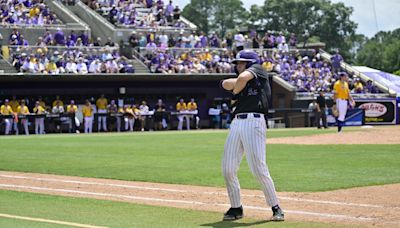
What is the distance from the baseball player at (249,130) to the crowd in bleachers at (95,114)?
28.9m

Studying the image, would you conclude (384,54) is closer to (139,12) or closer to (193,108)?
(139,12)

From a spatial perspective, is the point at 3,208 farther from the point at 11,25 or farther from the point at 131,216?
the point at 11,25

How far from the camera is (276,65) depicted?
4650 cm

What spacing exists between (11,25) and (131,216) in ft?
112

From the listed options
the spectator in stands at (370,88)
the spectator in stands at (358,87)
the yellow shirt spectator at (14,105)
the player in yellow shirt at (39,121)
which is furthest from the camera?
the spectator in stands at (370,88)

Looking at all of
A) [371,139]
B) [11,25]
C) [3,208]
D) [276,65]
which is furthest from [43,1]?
[3,208]

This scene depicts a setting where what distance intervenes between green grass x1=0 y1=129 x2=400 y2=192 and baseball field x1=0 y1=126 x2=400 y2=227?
0.9 inches

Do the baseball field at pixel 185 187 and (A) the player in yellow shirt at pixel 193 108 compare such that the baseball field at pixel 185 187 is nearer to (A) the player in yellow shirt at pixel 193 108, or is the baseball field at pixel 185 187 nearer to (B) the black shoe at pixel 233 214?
(B) the black shoe at pixel 233 214

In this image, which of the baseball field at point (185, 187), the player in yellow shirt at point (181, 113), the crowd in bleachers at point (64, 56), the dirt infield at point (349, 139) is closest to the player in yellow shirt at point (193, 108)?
the player in yellow shirt at point (181, 113)

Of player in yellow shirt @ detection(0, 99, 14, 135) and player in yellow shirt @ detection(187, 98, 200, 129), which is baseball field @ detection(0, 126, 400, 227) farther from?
player in yellow shirt @ detection(187, 98, 200, 129)

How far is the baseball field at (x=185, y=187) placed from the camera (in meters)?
9.77

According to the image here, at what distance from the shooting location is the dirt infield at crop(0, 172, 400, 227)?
32.2ft

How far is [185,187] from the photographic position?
13.5 metres

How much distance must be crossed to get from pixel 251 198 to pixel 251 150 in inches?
97.2
